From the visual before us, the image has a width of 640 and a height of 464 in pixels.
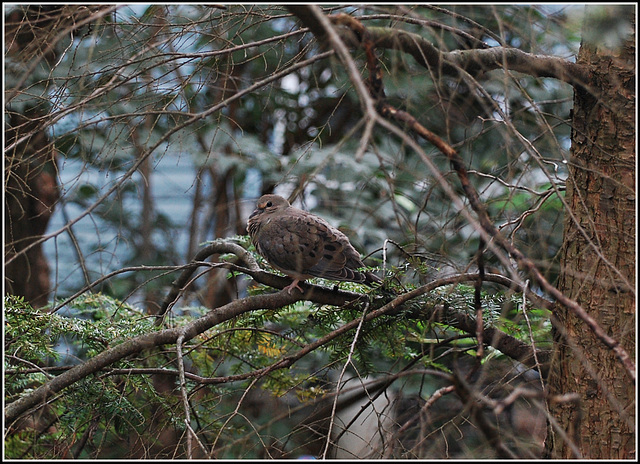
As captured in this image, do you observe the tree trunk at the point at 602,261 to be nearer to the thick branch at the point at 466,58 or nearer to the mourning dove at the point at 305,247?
the thick branch at the point at 466,58

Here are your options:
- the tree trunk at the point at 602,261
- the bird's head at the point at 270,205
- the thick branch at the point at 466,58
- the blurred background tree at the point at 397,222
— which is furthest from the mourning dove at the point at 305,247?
the thick branch at the point at 466,58

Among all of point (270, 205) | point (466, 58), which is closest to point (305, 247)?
point (270, 205)

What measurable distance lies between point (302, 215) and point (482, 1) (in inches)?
51.8

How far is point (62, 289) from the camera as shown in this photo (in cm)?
482

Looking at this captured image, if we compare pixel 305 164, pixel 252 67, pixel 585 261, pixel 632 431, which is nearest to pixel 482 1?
pixel 585 261

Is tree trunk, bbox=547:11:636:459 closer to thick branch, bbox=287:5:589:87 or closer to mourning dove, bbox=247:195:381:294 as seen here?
thick branch, bbox=287:5:589:87

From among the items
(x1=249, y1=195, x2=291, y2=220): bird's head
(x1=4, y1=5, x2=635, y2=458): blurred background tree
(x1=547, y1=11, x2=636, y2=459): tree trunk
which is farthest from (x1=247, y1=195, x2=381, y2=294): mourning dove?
(x1=547, y1=11, x2=636, y2=459): tree trunk

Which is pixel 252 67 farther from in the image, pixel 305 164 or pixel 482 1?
pixel 482 1

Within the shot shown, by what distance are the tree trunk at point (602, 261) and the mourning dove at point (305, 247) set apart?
2.40 feet

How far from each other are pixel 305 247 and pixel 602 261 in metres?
1.14

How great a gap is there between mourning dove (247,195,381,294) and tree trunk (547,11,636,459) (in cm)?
73

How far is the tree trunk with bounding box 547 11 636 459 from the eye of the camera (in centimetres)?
175

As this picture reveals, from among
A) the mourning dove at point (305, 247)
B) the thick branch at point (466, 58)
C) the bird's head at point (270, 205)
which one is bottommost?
the mourning dove at point (305, 247)

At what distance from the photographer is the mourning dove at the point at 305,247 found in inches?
91.8
